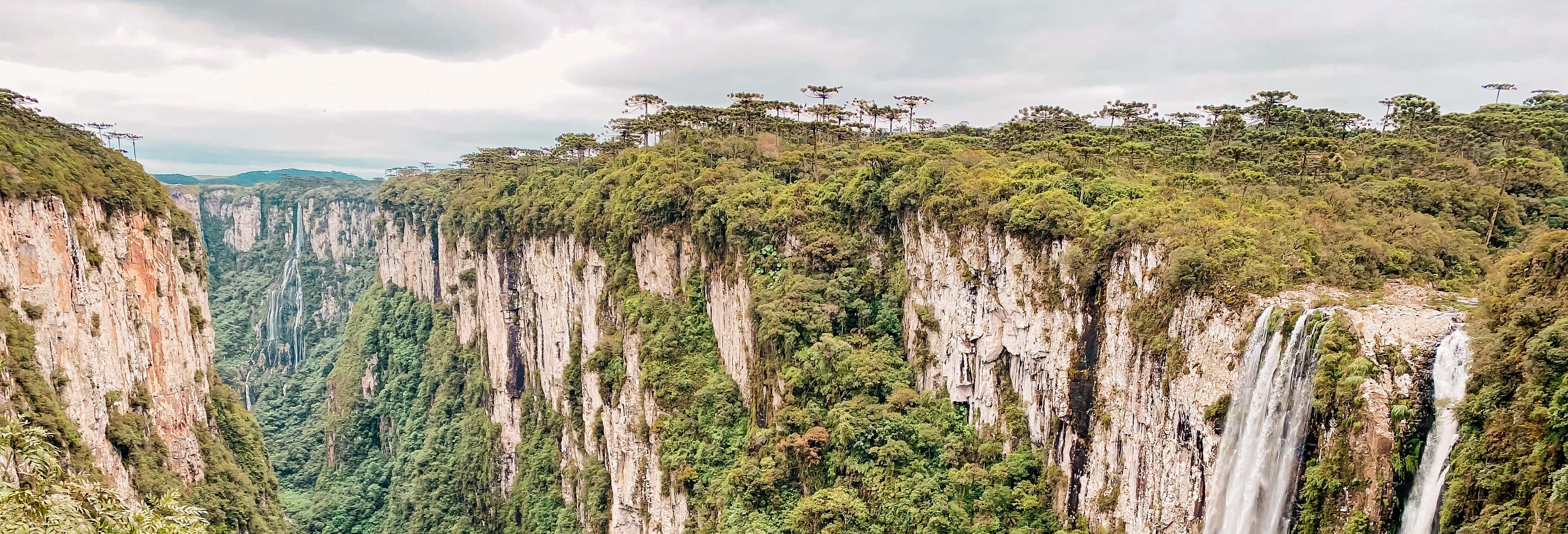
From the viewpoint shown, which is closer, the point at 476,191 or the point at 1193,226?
the point at 1193,226

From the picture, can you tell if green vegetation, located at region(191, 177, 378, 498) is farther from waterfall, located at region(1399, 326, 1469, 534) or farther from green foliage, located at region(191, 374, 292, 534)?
waterfall, located at region(1399, 326, 1469, 534)

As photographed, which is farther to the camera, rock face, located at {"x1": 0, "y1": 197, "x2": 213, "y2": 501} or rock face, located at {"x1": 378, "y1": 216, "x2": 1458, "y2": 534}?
rock face, located at {"x1": 0, "y1": 197, "x2": 213, "y2": 501}

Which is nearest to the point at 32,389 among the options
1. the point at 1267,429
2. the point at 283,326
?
the point at 1267,429

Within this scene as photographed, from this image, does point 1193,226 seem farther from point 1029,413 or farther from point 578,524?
point 578,524

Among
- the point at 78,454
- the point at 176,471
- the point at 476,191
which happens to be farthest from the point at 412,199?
the point at 78,454

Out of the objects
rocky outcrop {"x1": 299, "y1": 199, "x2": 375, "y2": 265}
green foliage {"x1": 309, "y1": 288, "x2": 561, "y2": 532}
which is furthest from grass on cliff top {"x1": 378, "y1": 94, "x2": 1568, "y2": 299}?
rocky outcrop {"x1": 299, "y1": 199, "x2": 375, "y2": 265}

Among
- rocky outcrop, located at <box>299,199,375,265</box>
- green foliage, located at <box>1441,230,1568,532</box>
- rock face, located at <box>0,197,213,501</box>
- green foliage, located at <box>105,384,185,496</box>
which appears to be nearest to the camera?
green foliage, located at <box>1441,230,1568,532</box>
